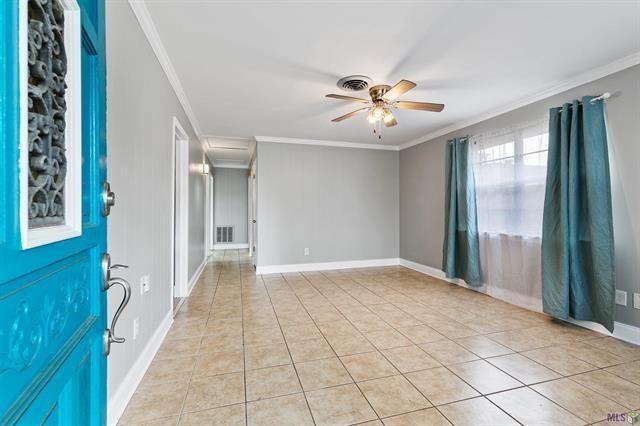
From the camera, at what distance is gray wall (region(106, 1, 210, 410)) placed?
1.61 m

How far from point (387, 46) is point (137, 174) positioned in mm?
2146

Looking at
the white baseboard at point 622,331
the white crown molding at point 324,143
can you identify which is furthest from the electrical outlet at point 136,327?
the white baseboard at point 622,331

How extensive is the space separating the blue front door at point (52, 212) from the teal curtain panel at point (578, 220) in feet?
12.1

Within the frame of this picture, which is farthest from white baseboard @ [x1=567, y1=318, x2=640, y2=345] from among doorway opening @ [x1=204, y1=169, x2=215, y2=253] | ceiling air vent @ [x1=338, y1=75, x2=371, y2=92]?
doorway opening @ [x1=204, y1=169, x2=215, y2=253]

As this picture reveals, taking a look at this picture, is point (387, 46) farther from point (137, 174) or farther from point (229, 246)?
point (229, 246)

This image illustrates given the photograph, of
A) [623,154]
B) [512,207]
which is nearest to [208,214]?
[512,207]

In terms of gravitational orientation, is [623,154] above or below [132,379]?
above

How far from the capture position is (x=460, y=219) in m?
4.33

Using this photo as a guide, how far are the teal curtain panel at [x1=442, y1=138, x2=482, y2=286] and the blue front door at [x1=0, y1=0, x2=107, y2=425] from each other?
430 cm

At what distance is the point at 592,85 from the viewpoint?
2.83 metres

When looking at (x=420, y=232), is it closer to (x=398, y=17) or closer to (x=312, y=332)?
(x=312, y=332)

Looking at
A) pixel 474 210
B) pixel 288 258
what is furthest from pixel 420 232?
pixel 288 258

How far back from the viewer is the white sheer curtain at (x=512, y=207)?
3.34 metres

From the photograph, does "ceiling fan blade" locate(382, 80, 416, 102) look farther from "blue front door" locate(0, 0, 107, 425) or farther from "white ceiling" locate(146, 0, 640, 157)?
"blue front door" locate(0, 0, 107, 425)
